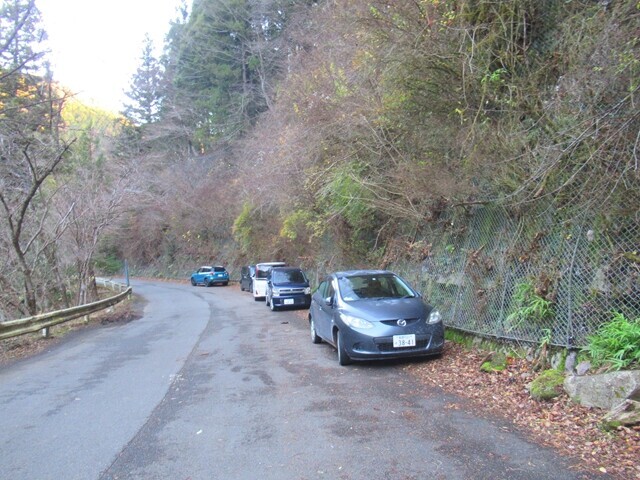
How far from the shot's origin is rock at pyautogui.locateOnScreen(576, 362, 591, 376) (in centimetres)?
537

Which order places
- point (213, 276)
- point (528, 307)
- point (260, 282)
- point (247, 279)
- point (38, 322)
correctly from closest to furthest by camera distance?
point (528, 307) → point (38, 322) → point (260, 282) → point (247, 279) → point (213, 276)

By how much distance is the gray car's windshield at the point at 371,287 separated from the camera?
27.3ft

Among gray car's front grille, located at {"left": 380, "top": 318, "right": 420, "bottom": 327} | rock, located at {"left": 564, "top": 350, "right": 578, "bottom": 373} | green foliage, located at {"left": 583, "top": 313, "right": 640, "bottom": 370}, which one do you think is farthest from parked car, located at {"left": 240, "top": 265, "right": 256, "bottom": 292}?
green foliage, located at {"left": 583, "top": 313, "right": 640, "bottom": 370}

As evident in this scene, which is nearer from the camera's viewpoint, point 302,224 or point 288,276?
point 288,276

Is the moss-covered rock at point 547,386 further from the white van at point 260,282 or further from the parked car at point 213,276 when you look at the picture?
the parked car at point 213,276

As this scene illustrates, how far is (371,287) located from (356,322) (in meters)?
1.37

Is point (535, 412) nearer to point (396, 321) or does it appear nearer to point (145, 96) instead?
point (396, 321)

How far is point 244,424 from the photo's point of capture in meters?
5.06

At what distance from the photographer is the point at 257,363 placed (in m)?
8.26

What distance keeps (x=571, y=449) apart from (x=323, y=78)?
11.7 metres

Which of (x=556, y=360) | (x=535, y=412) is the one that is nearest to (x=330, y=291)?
(x=556, y=360)

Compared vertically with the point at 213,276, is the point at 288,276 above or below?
above

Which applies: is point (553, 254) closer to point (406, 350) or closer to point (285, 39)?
point (406, 350)

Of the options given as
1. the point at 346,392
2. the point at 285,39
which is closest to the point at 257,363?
the point at 346,392
